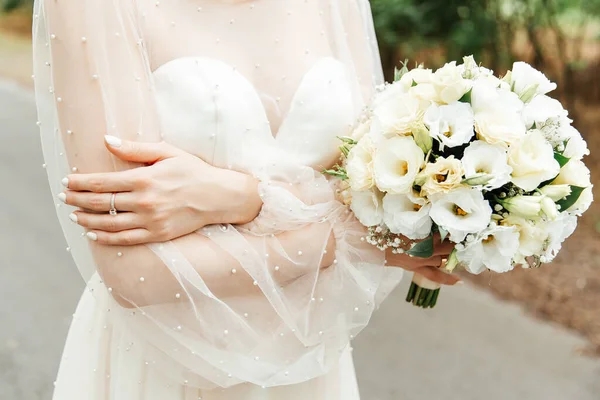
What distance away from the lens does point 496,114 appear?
1.38 meters

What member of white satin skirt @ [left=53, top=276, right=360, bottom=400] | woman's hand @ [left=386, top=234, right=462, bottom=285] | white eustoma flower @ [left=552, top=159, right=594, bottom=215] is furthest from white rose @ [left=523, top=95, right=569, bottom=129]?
white satin skirt @ [left=53, top=276, right=360, bottom=400]

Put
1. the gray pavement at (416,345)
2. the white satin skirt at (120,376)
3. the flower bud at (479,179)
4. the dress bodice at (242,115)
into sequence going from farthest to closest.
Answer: the gray pavement at (416,345), the white satin skirt at (120,376), the dress bodice at (242,115), the flower bud at (479,179)

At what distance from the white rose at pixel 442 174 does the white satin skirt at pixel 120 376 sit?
0.71 metres

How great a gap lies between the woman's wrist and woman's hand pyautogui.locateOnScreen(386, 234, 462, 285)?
37 centimetres

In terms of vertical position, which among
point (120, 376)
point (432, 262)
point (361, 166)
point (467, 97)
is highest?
point (467, 97)

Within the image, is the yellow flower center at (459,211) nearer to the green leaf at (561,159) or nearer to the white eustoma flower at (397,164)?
the white eustoma flower at (397,164)

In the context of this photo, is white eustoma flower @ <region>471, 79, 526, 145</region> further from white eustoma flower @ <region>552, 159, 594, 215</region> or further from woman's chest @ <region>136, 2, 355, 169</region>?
woman's chest @ <region>136, 2, 355, 169</region>

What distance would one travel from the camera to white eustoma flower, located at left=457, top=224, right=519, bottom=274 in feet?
4.51

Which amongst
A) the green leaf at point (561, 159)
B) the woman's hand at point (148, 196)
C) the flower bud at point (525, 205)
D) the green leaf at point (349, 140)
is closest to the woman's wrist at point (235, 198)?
the woman's hand at point (148, 196)

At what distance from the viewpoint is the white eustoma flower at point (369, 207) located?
1454 mm

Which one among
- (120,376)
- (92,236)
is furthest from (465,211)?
(120,376)

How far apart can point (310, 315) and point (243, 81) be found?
1.92ft

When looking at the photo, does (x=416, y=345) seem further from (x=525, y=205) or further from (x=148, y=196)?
(x=148, y=196)

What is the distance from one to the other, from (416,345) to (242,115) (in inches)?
120
